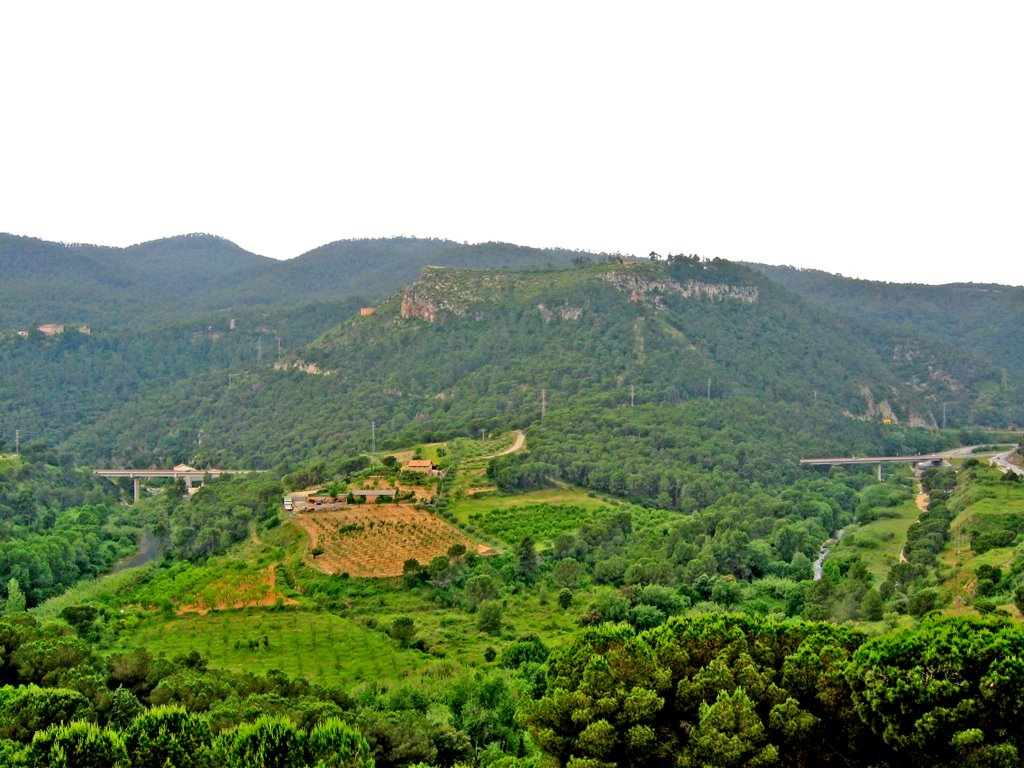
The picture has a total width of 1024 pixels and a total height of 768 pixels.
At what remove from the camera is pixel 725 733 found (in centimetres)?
2209

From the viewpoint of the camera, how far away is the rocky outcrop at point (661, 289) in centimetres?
13712

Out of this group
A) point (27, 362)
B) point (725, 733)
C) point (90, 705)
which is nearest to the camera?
point (725, 733)

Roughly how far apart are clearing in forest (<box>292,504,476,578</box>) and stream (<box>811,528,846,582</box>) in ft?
74.0

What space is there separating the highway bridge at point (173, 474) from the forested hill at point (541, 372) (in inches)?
137

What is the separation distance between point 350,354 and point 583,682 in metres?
113

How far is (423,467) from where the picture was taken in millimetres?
75000

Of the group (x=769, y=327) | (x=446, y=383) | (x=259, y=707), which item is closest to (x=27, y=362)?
(x=446, y=383)

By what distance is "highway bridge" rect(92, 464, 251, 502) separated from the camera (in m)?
106

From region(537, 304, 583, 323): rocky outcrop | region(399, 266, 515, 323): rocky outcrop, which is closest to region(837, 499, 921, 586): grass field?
region(537, 304, 583, 323): rocky outcrop

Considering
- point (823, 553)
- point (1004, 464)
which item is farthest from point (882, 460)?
point (823, 553)

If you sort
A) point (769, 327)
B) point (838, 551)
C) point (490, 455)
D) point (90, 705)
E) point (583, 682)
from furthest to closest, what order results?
1. point (769, 327)
2. point (490, 455)
3. point (838, 551)
4. point (90, 705)
5. point (583, 682)

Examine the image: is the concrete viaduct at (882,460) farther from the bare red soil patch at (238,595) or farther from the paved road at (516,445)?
the bare red soil patch at (238,595)

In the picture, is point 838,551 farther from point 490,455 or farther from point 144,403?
point 144,403

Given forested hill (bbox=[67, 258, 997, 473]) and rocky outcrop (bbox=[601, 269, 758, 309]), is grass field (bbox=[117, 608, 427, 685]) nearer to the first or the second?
forested hill (bbox=[67, 258, 997, 473])
